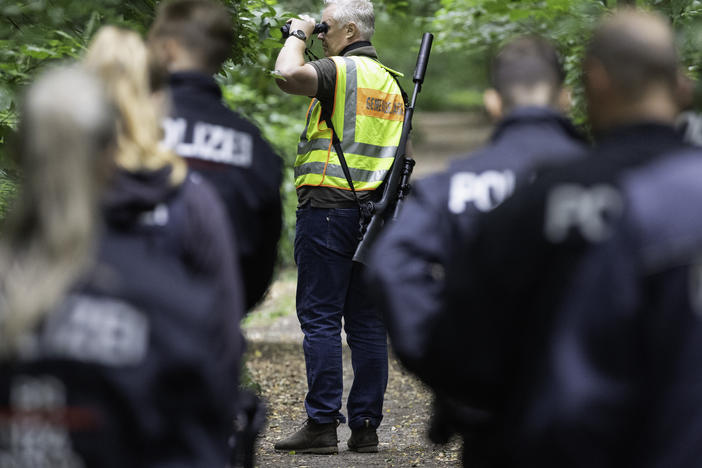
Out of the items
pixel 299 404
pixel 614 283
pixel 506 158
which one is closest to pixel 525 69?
pixel 506 158

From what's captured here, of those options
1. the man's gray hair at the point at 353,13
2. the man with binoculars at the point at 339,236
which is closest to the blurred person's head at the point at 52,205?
the man with binoculars at the point at 339,236

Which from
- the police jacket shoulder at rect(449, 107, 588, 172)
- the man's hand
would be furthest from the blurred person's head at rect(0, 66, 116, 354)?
the man's hand

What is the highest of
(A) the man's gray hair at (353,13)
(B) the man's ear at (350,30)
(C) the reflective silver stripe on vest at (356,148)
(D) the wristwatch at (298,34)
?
(A) the man's gray hair at (353,13)

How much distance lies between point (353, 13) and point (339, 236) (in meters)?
1.28

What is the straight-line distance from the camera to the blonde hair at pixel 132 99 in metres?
2.28

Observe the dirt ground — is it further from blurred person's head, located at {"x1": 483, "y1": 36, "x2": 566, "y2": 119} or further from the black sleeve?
blurred person's head, located at {"x1": 483, "y1": 36, "x2": 566, "y2": 119}

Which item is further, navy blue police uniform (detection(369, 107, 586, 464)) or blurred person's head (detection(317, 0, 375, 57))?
blurred person's head (detection(317, 0, 375, 57))

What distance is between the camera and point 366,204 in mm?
5195

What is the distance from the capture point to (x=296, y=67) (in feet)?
15.5

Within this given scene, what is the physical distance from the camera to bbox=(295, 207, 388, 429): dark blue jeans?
518 cm

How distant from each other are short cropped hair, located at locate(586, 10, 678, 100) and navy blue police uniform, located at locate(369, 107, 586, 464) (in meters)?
0.61

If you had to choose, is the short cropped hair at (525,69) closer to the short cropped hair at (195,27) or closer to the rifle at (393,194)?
the short cropped hair at (195,27)

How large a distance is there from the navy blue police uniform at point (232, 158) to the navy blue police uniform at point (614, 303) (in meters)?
1.29

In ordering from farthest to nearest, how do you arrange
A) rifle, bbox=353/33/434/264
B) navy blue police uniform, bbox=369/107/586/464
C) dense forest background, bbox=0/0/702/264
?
rifle, bbox=353/33/434/264 → dense forest background, bbox=0/0/702/264 → navy blue police uniform, bbox=369/107/586/464
